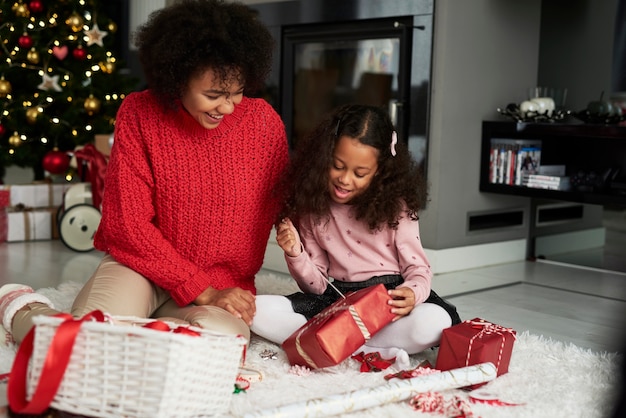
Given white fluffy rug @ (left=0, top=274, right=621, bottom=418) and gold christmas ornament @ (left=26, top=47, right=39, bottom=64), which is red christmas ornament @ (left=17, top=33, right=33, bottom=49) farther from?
white fluffy rug @ (left=0, top=274, right=621, bottom=418)

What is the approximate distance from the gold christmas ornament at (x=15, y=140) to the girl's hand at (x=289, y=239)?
2682 mm

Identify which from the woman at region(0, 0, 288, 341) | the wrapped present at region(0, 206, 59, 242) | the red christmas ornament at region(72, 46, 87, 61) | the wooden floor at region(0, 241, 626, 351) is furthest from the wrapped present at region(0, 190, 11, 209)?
the woman at region(0, 0, 288, 341)

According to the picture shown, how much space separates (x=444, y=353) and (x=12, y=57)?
10.9 ft

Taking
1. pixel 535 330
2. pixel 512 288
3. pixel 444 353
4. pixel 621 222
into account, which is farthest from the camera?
pixel 621 222

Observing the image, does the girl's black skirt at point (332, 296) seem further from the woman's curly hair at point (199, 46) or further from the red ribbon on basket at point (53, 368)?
the red ribbon on basket at point (53, 368)

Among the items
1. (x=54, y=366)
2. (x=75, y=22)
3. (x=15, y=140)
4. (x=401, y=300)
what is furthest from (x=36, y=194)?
(x=54, y=366)

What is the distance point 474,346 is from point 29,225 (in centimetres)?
272

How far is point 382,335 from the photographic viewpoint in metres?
2.02

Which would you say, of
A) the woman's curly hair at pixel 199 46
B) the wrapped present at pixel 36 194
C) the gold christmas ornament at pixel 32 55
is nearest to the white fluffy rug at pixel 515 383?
the woman's curly hair at pixel 199 46

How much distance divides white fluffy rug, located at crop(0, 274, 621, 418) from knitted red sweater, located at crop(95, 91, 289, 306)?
0.27 metres

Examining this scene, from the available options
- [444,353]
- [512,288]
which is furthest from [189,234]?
[512,288]

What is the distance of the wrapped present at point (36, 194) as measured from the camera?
13.0 feet

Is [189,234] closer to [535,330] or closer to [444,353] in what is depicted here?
[444,353]

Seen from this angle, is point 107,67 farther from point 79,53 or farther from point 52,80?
point 52,80
